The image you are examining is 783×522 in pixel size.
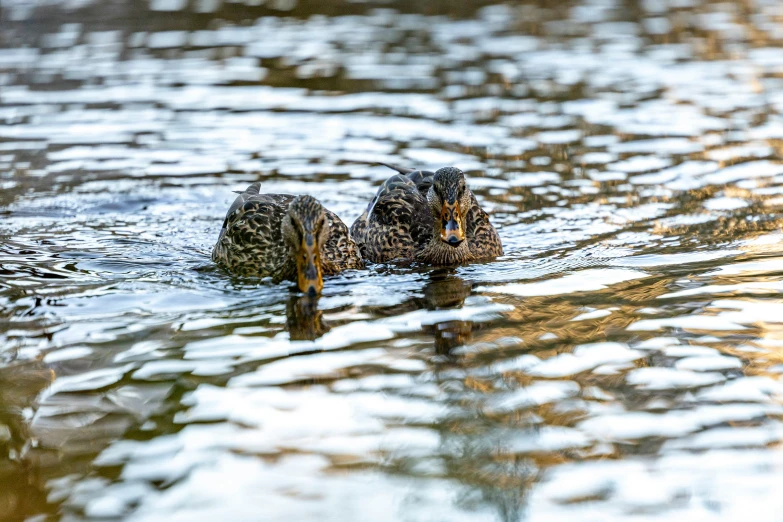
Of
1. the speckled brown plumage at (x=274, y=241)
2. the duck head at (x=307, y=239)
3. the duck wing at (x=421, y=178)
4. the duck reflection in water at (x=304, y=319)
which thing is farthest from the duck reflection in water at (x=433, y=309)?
the duck wing at (x=421, y=178)

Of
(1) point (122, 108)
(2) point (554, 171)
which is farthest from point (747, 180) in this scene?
(1) point (122, 108)

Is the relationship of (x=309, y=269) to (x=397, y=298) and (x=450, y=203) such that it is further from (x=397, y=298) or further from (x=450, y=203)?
(x=450, y=203)

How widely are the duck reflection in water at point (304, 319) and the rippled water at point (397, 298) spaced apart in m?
0.04

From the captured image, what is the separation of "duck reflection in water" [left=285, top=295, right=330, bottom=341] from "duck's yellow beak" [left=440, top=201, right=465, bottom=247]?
132cm

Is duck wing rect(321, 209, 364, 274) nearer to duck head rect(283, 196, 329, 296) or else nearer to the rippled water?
the rippled water

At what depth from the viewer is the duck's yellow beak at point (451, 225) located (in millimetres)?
8742

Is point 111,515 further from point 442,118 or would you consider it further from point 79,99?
point 79,99

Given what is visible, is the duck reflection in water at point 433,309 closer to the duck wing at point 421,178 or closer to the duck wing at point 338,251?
the duck wing at point 338,251

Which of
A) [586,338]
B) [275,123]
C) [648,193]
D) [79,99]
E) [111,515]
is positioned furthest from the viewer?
[79,99]

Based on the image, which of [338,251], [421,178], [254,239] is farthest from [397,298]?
[421,178]

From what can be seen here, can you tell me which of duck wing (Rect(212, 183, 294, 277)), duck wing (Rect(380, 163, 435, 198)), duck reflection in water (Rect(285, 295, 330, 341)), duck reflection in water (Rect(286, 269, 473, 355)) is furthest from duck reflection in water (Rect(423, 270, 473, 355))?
duck wing (Rect(380, 163, 435, 198))

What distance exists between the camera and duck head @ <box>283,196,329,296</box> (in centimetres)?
803

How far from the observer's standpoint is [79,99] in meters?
14.6

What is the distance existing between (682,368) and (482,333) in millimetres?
1346
